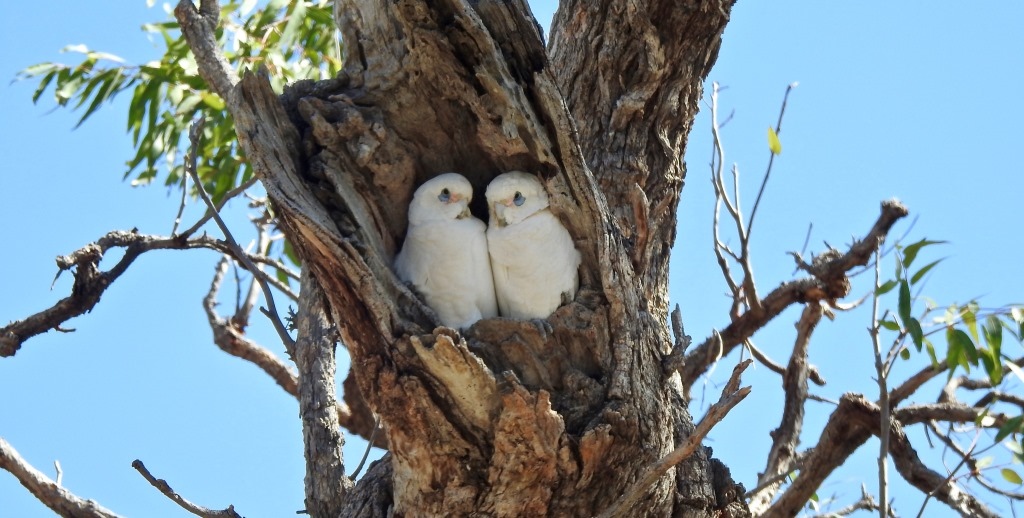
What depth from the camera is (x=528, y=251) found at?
3.12 m

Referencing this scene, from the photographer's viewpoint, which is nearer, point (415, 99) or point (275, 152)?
point (275, 152)

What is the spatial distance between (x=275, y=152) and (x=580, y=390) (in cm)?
90

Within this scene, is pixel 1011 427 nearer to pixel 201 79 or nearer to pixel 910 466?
pixel 910 466

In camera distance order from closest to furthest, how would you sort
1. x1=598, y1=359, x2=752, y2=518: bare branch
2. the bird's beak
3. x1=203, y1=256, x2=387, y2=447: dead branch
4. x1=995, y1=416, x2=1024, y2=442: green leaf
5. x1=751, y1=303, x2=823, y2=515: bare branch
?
1. x1=598, y1=359, x2=752, y2=518: bare branch
2. the bird's beak
3. x1=995, y1=416, x2=1024, y2=442: green leaf
4. x1=751, y1=303, x2=823, y2=515: bare branch
5. x1=203, y1=256, x2=387, y2=447: dead branch

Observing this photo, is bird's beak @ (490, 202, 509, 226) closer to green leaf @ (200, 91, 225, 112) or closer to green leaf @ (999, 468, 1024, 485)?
green leaf @ (999, 468, 1024, 485)

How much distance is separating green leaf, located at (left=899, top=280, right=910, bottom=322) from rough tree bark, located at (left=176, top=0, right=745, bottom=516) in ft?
2.32

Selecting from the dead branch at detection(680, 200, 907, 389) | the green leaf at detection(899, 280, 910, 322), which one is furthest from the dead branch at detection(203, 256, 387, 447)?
the green leaf at detection(899, 280, 910, 322)

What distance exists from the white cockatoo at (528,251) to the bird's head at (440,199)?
8cm

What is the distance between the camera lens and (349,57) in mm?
3199

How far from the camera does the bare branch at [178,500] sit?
9.77 feet

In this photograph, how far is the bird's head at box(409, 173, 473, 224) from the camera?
3172mm

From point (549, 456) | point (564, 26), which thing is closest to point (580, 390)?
point (549, 456)

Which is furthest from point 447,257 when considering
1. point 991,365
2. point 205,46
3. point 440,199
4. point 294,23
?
point 294,23

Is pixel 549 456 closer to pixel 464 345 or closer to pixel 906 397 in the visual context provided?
pixel 464 345
